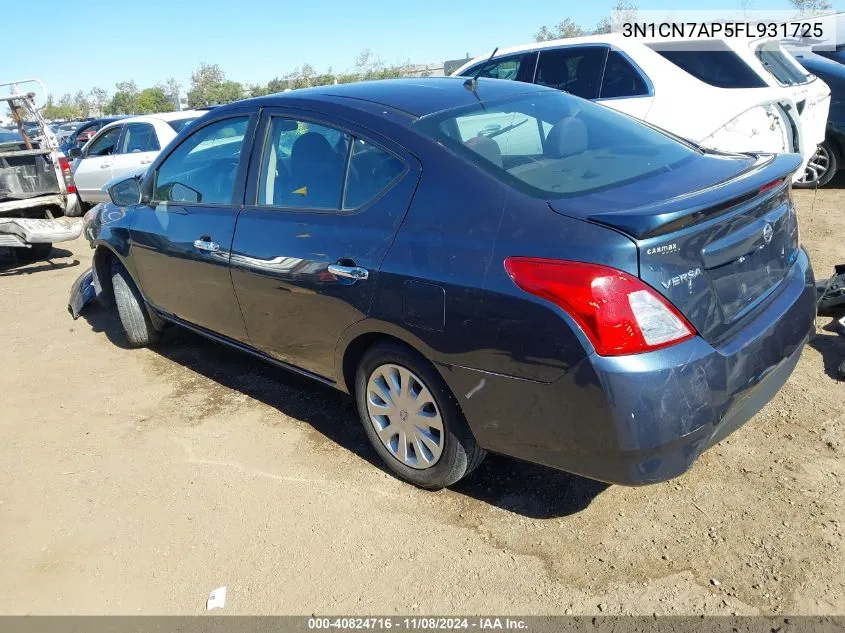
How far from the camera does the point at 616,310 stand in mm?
2162

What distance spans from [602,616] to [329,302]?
5.43 ft

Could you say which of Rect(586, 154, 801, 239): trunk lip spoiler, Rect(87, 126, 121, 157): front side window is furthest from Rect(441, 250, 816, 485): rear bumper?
Rect(87, 126, 121, 157): front side window

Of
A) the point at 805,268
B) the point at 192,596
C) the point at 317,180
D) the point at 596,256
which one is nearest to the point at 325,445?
the point at 192,596

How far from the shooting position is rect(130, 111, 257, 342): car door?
12.1ft

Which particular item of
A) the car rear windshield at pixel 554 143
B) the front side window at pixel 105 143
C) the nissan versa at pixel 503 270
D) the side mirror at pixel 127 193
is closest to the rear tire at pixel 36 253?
the front side window at pixel 105 143

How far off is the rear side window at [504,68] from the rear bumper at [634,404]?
567 centimetres

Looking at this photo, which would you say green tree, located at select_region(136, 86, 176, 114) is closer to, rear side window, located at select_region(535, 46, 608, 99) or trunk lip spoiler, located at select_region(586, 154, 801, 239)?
rear side window, located at select_region(535, 46, 608, 99)

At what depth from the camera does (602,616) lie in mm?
2318

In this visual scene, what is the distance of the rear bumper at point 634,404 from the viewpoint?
7.19 ft

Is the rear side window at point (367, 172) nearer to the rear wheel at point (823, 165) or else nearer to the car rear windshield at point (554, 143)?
the car rear windshield at point (554, 143)

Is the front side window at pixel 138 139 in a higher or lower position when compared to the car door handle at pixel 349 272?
higher

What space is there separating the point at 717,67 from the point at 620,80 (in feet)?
3.03

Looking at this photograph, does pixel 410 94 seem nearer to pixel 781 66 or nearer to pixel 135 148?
pixel 781 66

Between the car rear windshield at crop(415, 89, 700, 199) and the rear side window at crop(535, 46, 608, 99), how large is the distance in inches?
150
